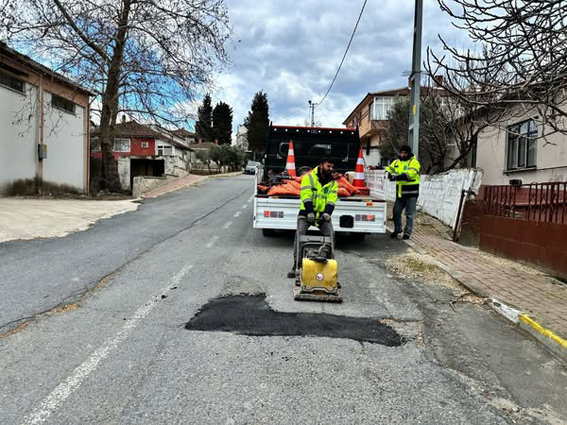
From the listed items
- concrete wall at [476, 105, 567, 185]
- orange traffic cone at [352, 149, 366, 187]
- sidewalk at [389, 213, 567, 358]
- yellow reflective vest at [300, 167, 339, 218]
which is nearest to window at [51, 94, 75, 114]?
orange traffic cone at [352, 149, 366, 187]

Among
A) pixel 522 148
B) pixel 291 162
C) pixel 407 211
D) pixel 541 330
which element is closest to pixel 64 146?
pixel 291 162

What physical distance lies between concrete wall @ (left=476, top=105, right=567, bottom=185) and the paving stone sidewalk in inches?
96.8

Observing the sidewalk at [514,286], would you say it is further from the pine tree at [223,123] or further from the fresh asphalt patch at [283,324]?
the pine tree at [223,123]

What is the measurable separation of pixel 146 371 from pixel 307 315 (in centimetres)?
192

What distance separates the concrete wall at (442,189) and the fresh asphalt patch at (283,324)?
5.09 meters

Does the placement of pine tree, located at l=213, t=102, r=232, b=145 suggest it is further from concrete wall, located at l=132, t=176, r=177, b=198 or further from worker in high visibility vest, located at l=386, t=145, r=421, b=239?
worker in high visibility vest, located at l=386, t=145, r=421, b=239

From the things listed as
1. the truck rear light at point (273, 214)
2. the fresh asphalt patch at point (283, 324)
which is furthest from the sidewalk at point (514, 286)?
the truck rear light at point (273, 214)

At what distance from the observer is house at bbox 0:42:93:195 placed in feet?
56.4

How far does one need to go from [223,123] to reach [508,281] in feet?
289

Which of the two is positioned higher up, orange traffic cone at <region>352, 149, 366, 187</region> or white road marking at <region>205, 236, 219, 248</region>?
orange traffic cone at <region>352, 149, 366, 187</region>

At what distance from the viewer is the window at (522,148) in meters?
12.7

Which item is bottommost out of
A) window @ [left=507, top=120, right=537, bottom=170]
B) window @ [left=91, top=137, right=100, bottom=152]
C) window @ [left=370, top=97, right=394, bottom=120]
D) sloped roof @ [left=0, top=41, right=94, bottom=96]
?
window @ [left=507, top=120, right=537, bottom=170]

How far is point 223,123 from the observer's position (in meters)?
91.1

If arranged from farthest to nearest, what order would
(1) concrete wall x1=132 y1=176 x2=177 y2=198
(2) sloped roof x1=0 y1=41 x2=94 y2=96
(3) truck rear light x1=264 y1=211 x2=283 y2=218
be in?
(1) concrete wall x1=132 y1=176 x2=177 y2=198 → (2) sloped roof x1=0 y1=41 x2=94 y2=96 → (3) truck rear light x1=264 y1=211 x2=283 y2=218
